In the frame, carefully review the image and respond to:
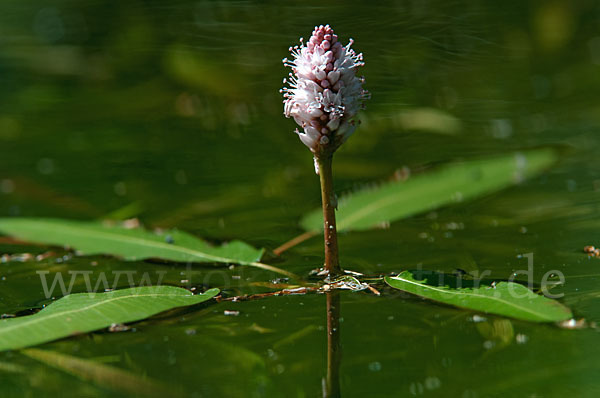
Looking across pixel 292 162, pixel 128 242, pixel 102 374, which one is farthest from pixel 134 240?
pixel 292 162

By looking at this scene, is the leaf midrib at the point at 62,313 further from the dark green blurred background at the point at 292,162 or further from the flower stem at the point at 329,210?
the flower stem at the point at 329,210

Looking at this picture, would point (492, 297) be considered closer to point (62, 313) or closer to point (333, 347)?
point (333, 347)

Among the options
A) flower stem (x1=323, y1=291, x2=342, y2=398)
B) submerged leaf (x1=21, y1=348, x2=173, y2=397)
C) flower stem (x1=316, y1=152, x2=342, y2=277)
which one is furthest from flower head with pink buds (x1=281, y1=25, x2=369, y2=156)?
submerged leaf (x1=21, y1=348, x2=173, y2=397)

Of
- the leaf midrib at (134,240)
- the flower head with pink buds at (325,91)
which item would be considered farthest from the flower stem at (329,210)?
the leaf midrib at (134,240)

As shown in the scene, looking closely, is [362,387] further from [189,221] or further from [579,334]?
[189,221]

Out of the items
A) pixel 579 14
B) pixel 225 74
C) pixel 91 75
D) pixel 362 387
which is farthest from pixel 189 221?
pixel 579 14
